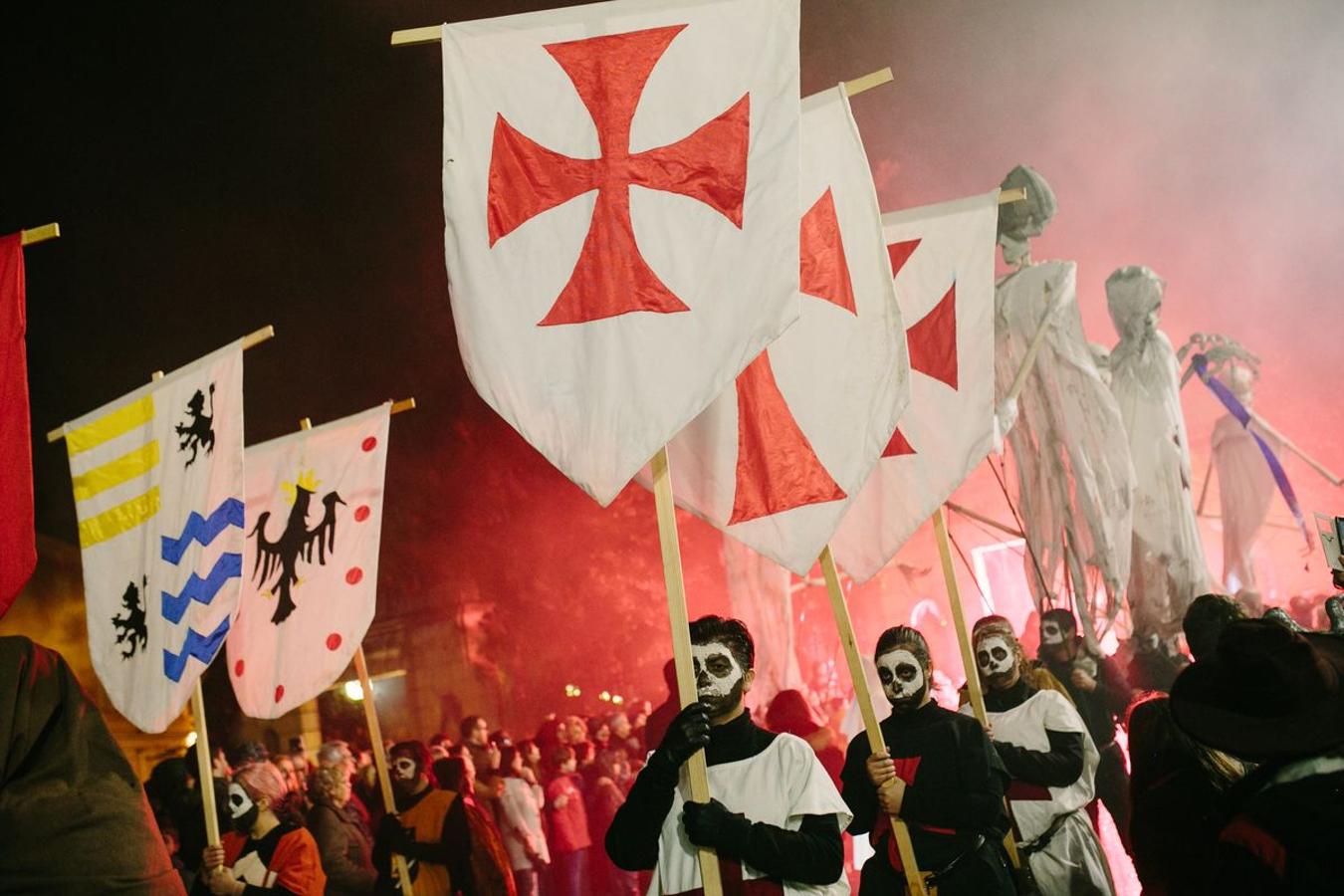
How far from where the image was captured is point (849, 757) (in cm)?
384

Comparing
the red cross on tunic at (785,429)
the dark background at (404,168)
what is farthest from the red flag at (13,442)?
the dark background at (404,168)

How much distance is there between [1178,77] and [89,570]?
11987 mm

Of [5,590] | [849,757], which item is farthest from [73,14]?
[849,757]

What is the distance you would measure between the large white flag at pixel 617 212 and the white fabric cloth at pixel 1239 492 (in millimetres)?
8684

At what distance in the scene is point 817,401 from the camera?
3.75 m

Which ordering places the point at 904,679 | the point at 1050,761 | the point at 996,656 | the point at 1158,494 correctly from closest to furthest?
the point at 904,679 → the point at 1050,761 → the point at 996,656 → the point at 1158,494

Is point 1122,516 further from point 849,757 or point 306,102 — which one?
point 306,102

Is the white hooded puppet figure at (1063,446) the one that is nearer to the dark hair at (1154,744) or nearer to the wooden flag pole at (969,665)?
the wooden flag pole at (969,665)

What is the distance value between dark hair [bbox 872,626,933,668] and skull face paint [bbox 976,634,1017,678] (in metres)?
1.10

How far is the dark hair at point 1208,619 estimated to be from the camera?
139 inches

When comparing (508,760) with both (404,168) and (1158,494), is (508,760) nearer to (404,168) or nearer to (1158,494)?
(1158,494)

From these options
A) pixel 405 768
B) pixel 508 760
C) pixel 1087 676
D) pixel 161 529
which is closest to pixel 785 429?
pixel 161 529

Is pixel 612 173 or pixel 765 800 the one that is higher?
pixel 612 173

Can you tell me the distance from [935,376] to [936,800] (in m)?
1.96
